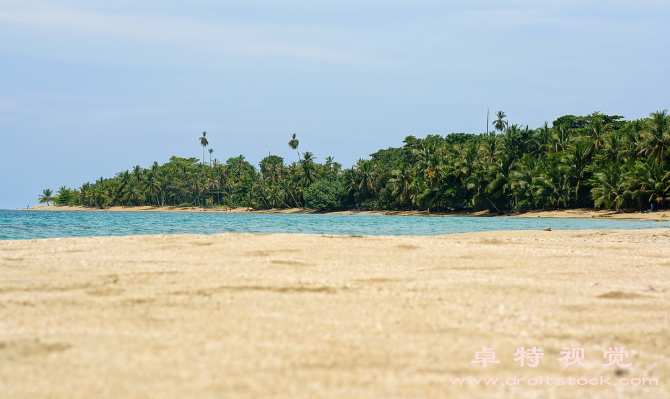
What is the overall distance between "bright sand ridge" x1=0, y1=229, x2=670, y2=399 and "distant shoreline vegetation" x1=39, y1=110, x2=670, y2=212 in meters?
49.2

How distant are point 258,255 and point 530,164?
6078cm

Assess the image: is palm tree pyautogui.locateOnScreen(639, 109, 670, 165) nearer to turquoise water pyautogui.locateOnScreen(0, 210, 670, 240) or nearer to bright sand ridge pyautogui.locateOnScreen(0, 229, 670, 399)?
turquoise water pyautogui.locateOnScreen(0, 210, 670, 240)

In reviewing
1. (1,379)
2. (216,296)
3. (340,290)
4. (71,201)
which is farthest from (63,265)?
(71,201)

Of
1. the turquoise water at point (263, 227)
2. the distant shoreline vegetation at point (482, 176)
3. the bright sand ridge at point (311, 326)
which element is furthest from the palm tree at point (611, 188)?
the bright sand ridge at point (311, 326)

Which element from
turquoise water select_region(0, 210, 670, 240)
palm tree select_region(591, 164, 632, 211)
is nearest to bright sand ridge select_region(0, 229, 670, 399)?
turquoise water select_region(0, 210, 670, 240)

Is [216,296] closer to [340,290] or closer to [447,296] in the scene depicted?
[340,290]

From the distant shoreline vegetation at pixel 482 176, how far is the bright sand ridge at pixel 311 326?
162 feet

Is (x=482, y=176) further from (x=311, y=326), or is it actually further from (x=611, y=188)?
(x=311, y=326)

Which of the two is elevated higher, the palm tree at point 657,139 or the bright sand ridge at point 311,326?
the palm tree at point 657,139

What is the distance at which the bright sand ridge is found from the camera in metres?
3.38

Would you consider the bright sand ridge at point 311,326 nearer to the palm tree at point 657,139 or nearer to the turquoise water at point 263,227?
the turquoise water at point 263,227

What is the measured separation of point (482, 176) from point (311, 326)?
6728 centimetres

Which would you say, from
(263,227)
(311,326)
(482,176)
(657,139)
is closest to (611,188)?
(657,139)

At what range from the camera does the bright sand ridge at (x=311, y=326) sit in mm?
3379
